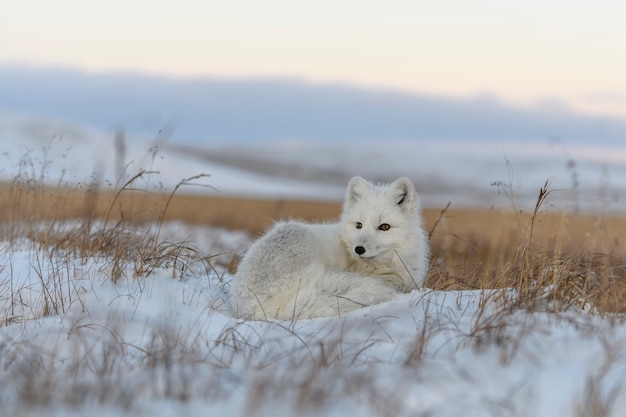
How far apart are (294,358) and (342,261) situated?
194 centimetres

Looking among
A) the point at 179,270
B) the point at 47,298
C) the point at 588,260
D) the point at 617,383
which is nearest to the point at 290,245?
the point at 179,270

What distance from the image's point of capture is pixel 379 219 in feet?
17.6

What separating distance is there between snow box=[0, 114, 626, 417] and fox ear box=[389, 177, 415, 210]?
863 mm

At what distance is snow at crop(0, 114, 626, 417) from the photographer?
2.94 m

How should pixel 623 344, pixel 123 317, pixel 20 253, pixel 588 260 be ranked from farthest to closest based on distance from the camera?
pixel 20 253 < pixel 588 260 < pixel 123 317 < pixel 623 344

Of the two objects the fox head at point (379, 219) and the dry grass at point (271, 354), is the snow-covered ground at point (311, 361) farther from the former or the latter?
the fox head at point (379, 219)

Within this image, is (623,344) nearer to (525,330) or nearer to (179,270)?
(525,330)

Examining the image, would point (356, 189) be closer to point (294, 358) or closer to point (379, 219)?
point (379, 219)

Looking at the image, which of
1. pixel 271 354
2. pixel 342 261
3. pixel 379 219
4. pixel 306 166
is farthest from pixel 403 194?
pixel 306 166

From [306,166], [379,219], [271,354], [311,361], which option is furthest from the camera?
[306,166]

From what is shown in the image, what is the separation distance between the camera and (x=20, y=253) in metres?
6.21

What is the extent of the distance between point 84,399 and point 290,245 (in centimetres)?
225

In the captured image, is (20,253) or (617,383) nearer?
(617,383)

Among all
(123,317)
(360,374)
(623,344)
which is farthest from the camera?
(123,317)
